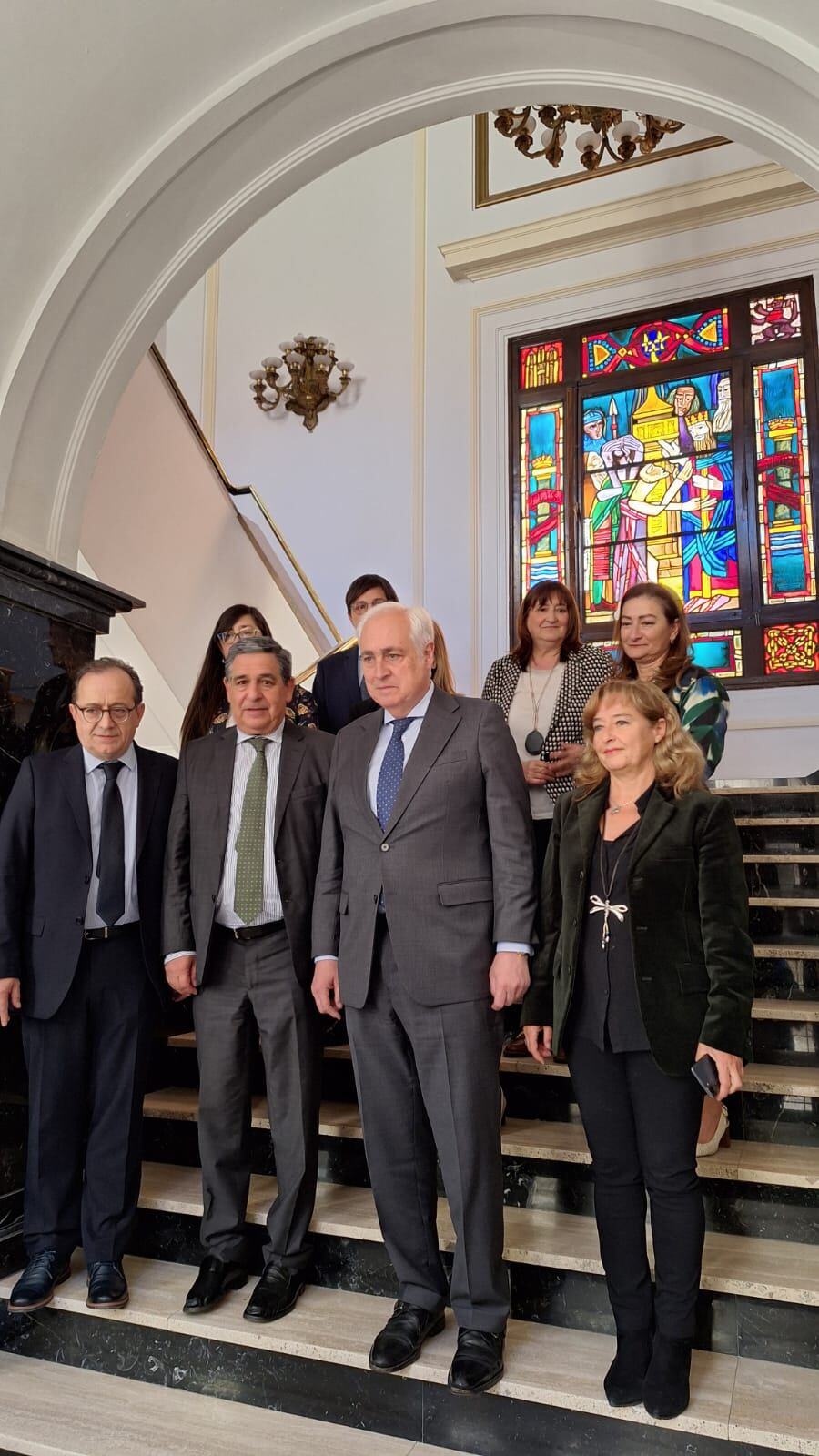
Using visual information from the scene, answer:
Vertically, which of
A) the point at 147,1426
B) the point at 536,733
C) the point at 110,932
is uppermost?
the point at 536,733

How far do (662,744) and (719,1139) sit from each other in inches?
42.6

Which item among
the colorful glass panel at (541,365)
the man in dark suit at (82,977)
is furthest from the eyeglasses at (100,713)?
the colorful glass panel at (541,365)

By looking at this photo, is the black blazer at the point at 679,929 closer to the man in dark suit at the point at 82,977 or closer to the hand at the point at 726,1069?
the hand at the point at 726,1069

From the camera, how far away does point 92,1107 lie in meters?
2.83

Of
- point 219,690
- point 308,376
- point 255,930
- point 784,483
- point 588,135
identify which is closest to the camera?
point 255,930

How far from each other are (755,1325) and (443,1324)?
0.66 meters

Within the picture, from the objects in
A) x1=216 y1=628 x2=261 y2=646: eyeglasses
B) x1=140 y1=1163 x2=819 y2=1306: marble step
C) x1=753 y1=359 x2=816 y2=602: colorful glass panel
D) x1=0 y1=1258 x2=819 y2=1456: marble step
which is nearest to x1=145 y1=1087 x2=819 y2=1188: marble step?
x1=140 y1=1163 x2=819 y2=1306: marble step

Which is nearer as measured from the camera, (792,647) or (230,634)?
(230,634)

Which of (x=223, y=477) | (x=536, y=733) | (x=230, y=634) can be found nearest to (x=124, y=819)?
(x=230, y=634)

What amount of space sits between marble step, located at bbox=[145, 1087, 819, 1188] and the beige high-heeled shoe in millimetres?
17

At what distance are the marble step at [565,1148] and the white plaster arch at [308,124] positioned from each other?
1.70 meters

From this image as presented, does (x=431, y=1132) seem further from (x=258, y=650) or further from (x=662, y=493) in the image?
(x=662, y=493)

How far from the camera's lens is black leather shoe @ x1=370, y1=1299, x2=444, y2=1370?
2273mm

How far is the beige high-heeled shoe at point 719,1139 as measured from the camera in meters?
2.66
